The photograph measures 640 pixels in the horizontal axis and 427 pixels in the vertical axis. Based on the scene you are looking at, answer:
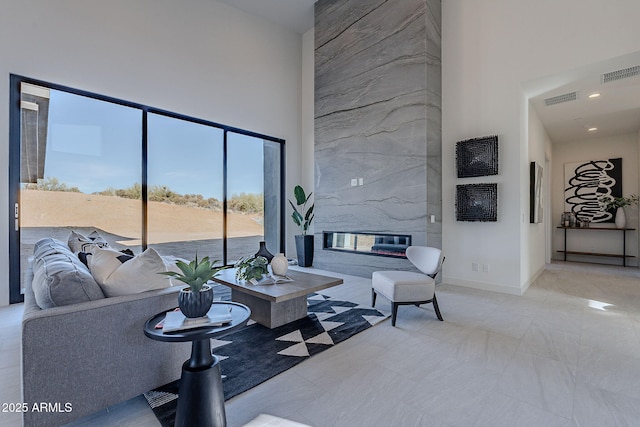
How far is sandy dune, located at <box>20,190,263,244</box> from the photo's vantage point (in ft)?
12.3

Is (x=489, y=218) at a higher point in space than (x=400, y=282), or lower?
higher

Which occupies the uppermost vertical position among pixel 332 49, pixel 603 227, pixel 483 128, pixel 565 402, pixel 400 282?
→ pixel 332 49

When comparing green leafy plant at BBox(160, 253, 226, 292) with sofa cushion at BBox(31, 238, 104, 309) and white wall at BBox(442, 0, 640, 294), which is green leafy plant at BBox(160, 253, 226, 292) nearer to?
sofa cushion at BBox(31, 238, 104, 309)

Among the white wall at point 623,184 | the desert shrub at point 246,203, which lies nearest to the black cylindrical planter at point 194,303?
the desert shrub at point 246,203

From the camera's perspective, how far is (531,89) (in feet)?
13.7

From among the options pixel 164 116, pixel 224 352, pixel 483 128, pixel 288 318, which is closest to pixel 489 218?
pixel 483 128

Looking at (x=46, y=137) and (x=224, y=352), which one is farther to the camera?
(x=46, y=137)

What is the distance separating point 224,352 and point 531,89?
16.5ft

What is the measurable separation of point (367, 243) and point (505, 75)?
125 inches

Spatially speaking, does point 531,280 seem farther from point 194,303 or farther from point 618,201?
point 194,303

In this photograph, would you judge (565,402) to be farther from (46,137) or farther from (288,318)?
(46,137)

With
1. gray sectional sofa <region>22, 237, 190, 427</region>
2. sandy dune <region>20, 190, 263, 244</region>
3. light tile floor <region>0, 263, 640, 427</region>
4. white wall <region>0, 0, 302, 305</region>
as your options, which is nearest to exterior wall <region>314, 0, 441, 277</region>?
white wall <region>0, 0, 302, 305</region>

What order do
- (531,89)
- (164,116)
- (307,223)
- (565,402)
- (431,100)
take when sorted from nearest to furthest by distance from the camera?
(565,402) < (531,89) < (431,100) < (164,116) < (307,223)

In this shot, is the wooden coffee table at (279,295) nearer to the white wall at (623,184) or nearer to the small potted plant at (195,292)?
the small potted plant at (195,292)
